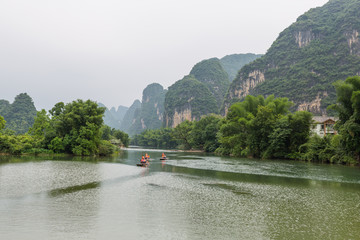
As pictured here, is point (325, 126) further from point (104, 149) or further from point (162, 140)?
point (162, 140)

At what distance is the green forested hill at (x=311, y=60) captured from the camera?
103250mm

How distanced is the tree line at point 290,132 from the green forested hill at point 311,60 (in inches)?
2183

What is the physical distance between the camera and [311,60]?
11581 centimetres

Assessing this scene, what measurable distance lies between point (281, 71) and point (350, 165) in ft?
336

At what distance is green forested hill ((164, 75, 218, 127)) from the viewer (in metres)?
177

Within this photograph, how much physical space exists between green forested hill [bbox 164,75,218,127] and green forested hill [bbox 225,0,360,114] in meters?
25.6

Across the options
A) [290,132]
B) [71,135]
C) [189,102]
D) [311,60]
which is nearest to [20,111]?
[71,135]

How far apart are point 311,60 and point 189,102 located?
84305 millimetres

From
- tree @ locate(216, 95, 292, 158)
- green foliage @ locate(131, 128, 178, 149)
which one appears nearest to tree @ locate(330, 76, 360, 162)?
tree @ locate(216, 95, 292, 158)

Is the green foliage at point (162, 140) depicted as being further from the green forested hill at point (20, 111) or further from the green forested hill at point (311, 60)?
the green forested hill at point (311, 60)

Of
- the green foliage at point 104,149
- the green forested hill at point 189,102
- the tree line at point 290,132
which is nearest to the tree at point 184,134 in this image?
the tree line at point 290,132

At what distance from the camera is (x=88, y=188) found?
53.8 feet

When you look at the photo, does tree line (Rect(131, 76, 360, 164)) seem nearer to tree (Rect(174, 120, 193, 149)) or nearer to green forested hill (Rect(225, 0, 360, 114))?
tree (Rect(174, 120, 193, 149))

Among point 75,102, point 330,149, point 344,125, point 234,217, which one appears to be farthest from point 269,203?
point 75,102
